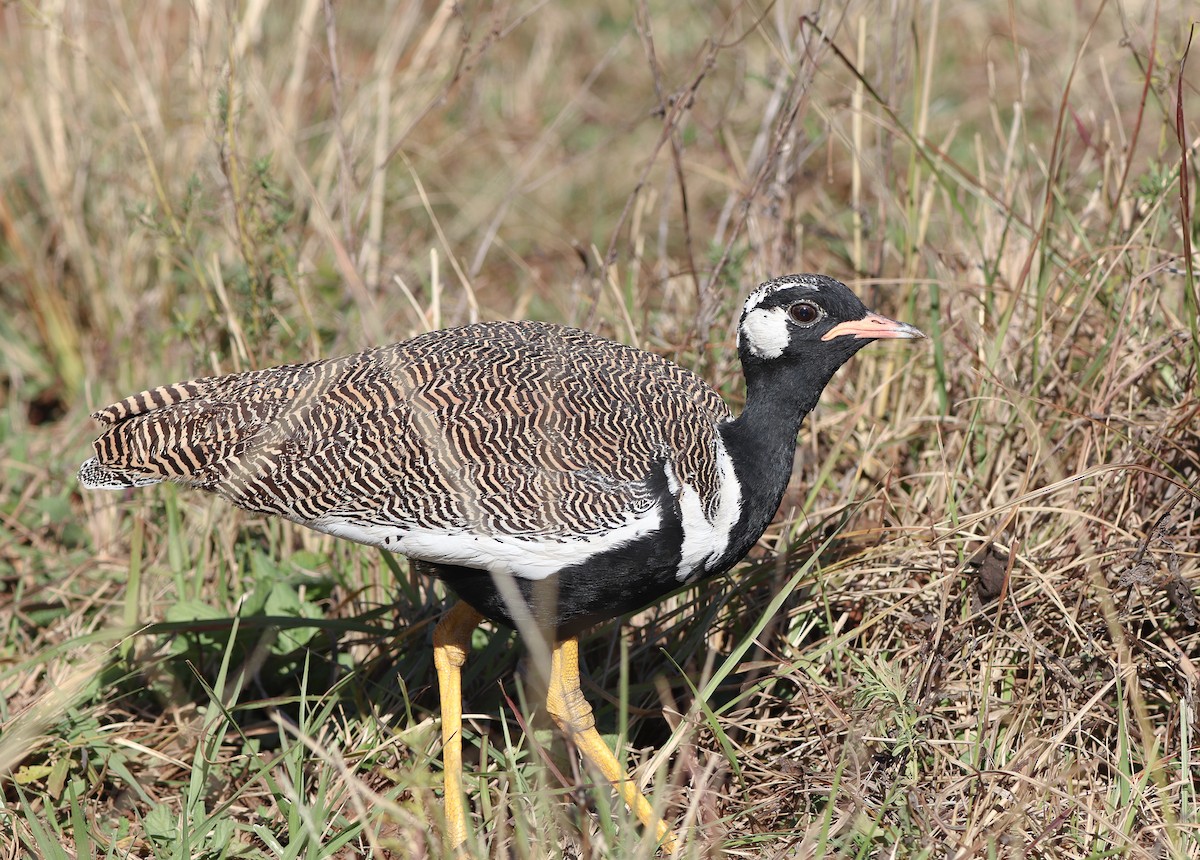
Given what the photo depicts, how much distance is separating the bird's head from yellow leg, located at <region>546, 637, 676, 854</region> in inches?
36.9

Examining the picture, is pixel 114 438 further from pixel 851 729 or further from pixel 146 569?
pixel 851 729

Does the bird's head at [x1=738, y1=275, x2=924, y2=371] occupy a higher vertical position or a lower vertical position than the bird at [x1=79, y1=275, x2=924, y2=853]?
higher

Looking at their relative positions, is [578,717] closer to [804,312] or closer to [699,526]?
[699,526]

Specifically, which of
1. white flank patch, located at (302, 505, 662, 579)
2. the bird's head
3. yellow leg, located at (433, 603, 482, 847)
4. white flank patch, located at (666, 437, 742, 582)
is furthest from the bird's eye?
yellow leg, located at (433, 603, 482, 847)

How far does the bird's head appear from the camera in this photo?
330 centimetres

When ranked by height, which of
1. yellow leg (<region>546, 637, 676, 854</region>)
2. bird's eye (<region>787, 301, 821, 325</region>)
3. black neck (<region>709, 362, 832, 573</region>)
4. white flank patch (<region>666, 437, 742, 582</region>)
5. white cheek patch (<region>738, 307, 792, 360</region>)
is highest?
bird's eye (<region>787, 301, 821, 325</region>)

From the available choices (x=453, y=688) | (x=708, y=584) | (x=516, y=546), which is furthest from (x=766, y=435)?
(x=453, y=688)

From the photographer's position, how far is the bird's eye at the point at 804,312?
331 cm

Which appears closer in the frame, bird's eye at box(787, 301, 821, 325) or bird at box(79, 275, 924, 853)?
bird at box(79, 275, 924, 853)

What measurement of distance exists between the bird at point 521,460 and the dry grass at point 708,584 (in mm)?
236

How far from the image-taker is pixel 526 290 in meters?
5.54

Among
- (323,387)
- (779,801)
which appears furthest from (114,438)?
(779,801)

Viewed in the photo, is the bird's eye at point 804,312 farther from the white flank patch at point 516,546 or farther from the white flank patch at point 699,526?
the white flank patch at point 516,546

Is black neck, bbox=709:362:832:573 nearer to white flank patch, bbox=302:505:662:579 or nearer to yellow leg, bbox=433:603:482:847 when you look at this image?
white flank patch, bbox=302:505:662:579
